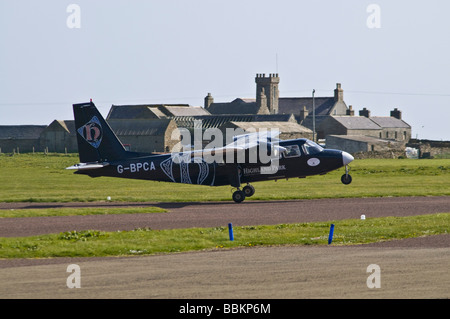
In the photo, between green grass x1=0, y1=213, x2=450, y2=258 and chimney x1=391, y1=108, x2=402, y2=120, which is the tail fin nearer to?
green grass x1=0, y1=213, x2=450, y2=258

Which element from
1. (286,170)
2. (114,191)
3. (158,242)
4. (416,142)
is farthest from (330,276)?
(416,142)

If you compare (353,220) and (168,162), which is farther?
(168,162)

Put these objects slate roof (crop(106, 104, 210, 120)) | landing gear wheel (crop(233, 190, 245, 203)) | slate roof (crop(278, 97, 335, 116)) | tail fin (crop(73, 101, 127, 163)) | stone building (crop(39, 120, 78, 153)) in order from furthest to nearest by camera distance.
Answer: slate roof (crop(278, 97, 335, 116)) < slate roof (crop(106, 104, 210, 120)) < stone building (crop(39, 120, 78, 153)) < tail fin (crop(73, 101, 127, 163)) < landing gear wheel (crop(233, 190, 245, 203))

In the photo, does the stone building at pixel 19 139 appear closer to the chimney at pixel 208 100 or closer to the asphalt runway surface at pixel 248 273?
the chimney at pixel 208 100

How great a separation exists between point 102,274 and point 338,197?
77.1ft

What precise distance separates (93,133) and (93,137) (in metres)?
0.20

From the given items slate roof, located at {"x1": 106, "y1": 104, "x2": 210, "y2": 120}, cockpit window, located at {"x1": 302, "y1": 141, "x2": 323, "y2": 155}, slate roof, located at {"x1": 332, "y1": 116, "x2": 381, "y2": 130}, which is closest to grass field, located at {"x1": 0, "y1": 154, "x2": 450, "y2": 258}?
cockpit window, located at {"x1": 302, "y1": 141, "x2": 323, "y2": 155}

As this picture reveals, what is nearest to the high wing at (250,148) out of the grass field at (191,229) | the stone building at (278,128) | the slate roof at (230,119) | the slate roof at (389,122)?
the grass field at (191,229)

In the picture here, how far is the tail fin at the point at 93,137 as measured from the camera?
123 feet

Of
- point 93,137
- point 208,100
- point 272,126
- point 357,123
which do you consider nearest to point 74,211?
point 93,137

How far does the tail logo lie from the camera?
3769cm

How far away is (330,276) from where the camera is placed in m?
17.1
